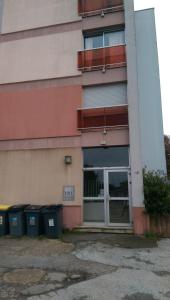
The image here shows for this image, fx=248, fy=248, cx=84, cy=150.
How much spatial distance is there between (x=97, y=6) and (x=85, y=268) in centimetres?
1070

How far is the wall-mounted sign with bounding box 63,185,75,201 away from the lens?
9539 millimetres

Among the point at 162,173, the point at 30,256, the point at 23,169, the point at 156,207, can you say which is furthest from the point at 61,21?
the point at 30,256

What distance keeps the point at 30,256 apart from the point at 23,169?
4363 millimetres

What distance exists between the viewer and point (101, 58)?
34.4 ft

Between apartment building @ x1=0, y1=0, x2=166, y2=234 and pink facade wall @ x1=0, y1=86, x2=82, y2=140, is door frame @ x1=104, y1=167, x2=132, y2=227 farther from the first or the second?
pink facade wall @ x1=0, y1=86, x2=82, y2=140

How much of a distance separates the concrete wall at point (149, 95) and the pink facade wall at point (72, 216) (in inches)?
142

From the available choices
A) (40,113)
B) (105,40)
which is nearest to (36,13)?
(105,40)

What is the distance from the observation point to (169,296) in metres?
4.27

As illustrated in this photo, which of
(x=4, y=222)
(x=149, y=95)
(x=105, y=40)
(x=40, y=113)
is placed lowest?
(x=4, y=222)

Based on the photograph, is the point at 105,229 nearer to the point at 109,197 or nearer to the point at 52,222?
the point at 109,197

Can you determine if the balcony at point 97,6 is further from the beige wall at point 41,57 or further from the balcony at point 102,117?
the balcony at point 102,117

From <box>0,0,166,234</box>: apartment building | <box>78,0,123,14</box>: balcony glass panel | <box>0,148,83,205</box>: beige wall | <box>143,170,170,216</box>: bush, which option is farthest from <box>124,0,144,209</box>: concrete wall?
<box>0,148,83,205</box>: beige wall

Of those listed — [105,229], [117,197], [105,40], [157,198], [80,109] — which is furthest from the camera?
[105,40]

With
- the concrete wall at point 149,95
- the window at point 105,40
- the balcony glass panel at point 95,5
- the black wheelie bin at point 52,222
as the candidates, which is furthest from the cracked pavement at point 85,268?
the balcony glass panel at point 95,5
